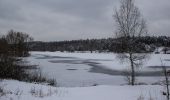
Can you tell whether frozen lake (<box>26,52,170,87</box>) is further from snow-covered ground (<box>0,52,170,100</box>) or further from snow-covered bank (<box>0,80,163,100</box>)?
snow-covered bank (<box>0,80,163,100</box>)

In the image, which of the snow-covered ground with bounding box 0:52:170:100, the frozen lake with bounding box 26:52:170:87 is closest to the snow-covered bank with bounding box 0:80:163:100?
the snow-covered ground with bounding box 0:52:170:100

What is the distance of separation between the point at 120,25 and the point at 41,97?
295 inches

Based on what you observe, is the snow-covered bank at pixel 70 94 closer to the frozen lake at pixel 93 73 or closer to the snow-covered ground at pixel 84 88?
the snow-covered ground at pixel 84 88

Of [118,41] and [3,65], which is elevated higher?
[118,41]

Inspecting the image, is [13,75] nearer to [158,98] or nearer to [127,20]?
[127,20]

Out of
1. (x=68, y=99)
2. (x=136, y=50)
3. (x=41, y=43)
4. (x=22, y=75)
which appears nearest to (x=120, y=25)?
(x=136, y=50)

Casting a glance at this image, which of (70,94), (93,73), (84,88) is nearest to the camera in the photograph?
(70,94)

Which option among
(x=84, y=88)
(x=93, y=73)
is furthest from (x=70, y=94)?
(x=93, y=73)

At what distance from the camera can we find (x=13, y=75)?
15641mm

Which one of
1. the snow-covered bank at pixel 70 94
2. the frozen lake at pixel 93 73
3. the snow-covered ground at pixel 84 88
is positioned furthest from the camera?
the frozen lake at pixel 93 73

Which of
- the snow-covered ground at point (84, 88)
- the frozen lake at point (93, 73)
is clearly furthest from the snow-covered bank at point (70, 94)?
the frozen lake at point (93, 73)

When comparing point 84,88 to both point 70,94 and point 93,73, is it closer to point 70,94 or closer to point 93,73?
point 70,94

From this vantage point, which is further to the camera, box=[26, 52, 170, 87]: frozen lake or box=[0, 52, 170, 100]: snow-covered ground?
box=[26, 52, 170, 87]: frozen lake

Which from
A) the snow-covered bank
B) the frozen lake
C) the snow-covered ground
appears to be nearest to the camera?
the snow-covered bank
